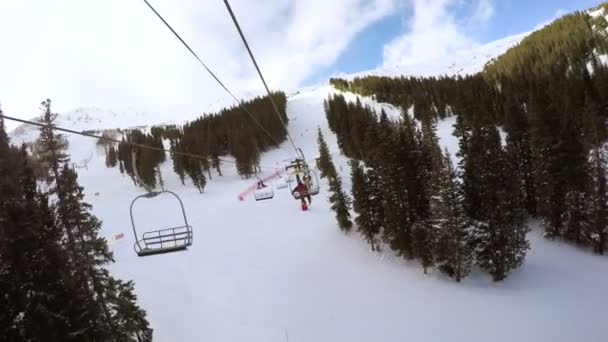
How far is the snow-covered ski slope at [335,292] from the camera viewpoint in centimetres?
2188

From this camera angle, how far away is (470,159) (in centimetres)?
2884

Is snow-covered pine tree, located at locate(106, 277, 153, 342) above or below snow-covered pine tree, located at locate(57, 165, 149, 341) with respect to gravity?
below

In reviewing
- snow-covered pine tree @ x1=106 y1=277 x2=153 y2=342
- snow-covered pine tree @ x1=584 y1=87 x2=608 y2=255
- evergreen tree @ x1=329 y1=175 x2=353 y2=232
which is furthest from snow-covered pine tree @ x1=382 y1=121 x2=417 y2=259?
snow-covered pine tree @ x1=106 y1=277 x2=153 y2=342

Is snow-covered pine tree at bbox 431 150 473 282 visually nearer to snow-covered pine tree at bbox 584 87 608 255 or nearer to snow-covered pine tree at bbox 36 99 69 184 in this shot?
snow-covered pine tree at bbox 584 87 608 255

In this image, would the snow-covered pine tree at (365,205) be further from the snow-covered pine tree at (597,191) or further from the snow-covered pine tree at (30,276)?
the snow-covered pine tree at (30,276)

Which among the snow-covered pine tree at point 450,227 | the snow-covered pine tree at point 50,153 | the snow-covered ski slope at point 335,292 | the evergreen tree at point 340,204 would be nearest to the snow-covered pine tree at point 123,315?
the snow-covered ski slope at point 335,292

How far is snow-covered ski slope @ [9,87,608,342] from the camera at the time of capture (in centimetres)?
2188

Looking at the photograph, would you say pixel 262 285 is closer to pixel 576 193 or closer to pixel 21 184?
pixel 21 184

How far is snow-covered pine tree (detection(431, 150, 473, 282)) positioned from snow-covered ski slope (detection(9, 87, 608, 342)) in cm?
163

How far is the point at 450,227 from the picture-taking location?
25672 mm

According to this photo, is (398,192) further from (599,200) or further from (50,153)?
(50,153)

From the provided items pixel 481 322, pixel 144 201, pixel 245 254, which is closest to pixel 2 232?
pixel 245 254

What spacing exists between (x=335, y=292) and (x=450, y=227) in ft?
30.9

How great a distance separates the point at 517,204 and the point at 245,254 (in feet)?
75.2
